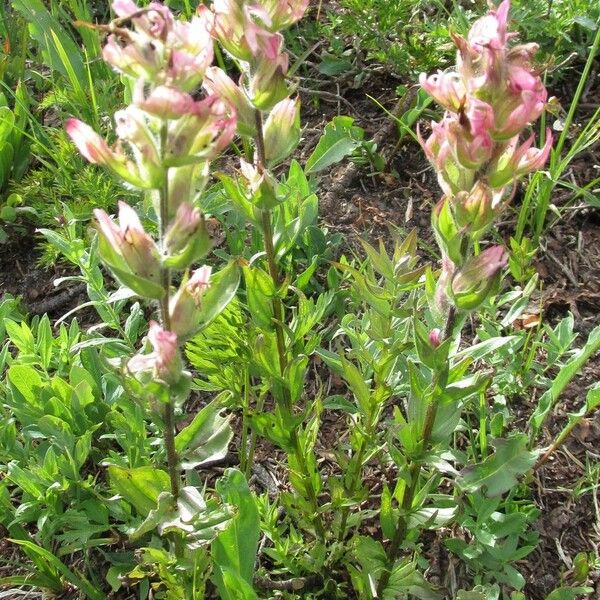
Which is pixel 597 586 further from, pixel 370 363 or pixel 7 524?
pixel 7 524

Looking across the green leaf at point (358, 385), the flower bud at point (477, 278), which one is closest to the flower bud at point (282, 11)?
the flower bud at point (477, 278)

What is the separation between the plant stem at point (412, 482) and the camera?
1.44 metres

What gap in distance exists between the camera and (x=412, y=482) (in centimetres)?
165

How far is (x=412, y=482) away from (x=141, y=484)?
59 cm

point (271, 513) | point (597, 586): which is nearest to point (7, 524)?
point (271, 513)

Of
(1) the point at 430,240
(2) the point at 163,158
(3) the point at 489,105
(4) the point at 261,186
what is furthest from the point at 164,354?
(1) the point at 430,240

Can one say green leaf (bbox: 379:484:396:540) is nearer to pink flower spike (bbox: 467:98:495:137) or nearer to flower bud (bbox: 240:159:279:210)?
flower bud (bbox: 240:159:279:210)

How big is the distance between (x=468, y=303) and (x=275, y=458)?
1.03 m

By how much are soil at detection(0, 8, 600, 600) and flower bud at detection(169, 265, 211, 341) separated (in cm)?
91

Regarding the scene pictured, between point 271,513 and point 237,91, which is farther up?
point 237,91

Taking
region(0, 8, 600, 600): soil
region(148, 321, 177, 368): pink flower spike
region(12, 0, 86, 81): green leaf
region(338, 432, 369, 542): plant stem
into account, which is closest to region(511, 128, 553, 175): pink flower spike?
region(148, 321, 177, 368): pink flower spike

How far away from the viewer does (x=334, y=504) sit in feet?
5.85

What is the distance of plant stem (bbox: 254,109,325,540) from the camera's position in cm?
151

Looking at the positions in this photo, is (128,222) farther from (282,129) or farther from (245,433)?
(245,433)
